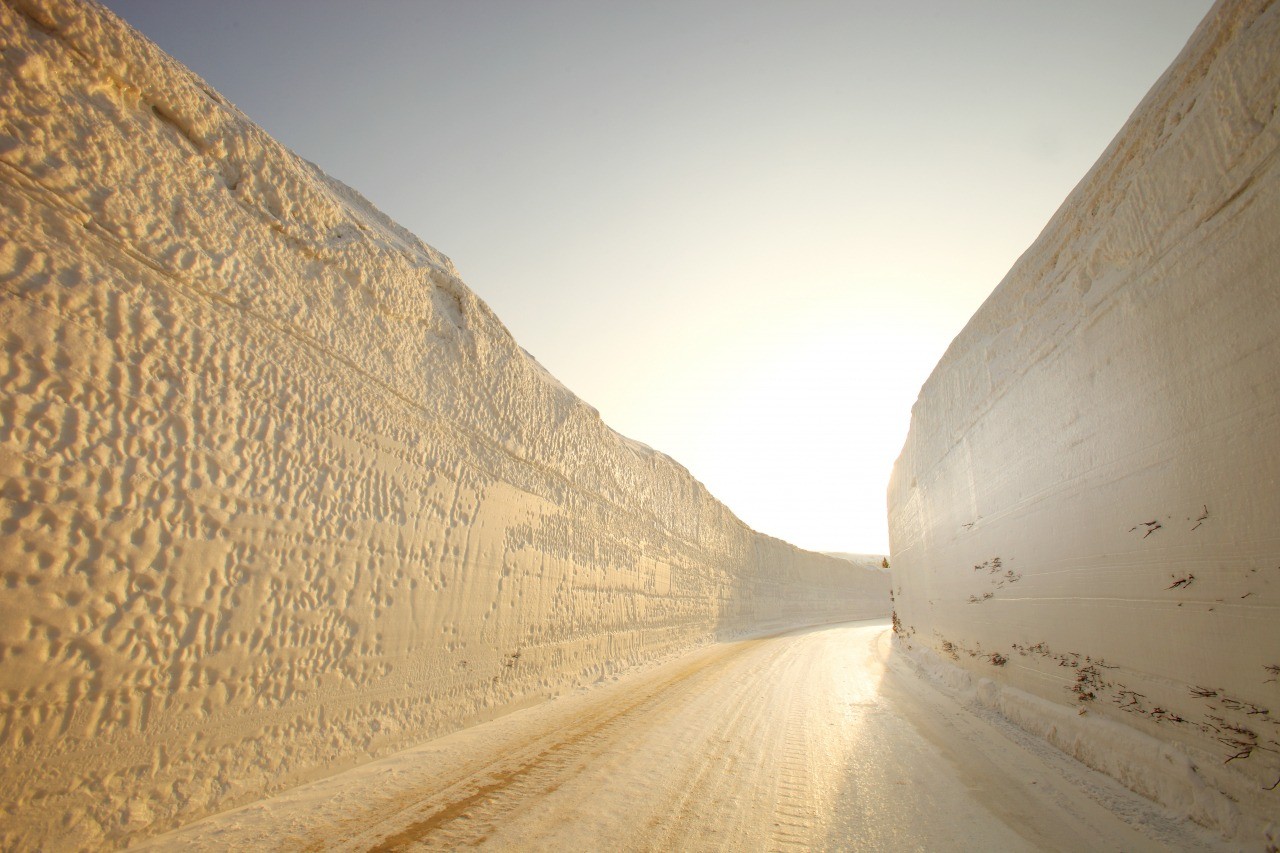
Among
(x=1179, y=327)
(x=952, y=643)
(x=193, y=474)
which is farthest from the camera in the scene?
(x=952, y=643)

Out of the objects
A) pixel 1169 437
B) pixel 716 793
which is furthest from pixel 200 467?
pixel 1169 437

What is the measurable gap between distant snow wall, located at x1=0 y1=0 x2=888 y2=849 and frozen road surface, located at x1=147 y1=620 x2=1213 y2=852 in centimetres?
36

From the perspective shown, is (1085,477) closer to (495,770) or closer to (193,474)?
(495,770)

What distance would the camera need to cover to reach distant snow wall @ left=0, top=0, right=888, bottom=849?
1947mm

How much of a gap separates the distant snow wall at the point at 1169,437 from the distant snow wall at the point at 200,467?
4.34m

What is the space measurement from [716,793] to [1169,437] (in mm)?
2983

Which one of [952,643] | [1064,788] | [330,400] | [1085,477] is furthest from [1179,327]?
[952,643]

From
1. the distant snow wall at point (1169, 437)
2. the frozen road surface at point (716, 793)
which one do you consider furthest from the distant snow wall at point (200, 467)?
the distant snow wall at point (1169, 437)

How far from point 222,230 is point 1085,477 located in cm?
544

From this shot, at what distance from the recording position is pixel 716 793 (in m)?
2.57

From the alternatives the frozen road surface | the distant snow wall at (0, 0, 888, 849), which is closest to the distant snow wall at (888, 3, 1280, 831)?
the frozen road surface

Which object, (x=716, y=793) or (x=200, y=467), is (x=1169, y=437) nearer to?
(x=716, y=793)

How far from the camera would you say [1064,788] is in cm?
275

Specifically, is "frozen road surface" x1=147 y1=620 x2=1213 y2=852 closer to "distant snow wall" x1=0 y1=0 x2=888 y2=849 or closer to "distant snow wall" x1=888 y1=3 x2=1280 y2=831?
"distant snow wall" x1=0 y1=0 x2=888 y2=849
